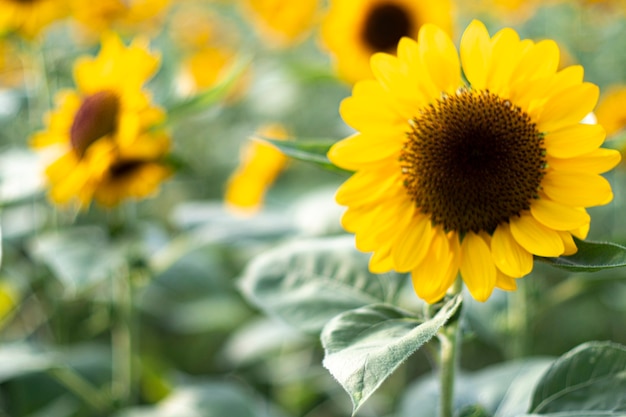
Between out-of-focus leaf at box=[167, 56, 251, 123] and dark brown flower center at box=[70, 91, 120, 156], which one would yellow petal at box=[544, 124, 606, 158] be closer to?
out-of-focus leaf at box=[167, 56, 251, 123]

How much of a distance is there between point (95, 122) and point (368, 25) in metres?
0.76

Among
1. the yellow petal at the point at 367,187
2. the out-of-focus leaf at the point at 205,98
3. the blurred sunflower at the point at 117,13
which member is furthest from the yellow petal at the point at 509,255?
the blurred sunflower at the point at 117,13

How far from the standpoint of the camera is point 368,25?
5.91ft

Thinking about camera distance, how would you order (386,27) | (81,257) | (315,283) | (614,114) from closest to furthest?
(315,283), (81,257), (614,114), (386,27)

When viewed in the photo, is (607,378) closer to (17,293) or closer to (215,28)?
(17,293)

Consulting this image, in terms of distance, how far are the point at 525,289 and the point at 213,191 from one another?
159 centimetres

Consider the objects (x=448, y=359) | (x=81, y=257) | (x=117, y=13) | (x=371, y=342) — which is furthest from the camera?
(x=117, y=13)

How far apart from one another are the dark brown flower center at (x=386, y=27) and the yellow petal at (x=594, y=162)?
1.12m

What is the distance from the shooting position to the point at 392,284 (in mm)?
906

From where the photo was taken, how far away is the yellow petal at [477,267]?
27.5 inches

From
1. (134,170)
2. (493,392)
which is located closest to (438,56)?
(493,392)

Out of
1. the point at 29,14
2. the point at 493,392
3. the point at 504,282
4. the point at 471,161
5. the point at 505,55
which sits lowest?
the point at 493,392

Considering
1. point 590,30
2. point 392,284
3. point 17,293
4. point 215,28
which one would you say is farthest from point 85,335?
point 215,28

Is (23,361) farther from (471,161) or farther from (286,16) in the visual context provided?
(286,16)
